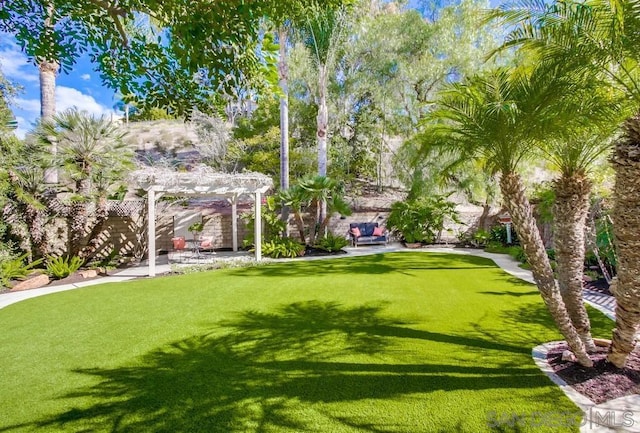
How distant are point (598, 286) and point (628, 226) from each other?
6.11 m

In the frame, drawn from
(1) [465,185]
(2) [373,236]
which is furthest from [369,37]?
(2) [373,236]

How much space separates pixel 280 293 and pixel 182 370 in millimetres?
3617

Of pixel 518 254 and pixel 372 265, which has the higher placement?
pixel 518 254

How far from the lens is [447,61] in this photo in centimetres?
1739

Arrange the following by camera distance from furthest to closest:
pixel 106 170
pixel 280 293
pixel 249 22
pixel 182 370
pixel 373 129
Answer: pixel 373 129, pixel 106 170, pixel 280 293, pixel 182 370, pixel 249 22

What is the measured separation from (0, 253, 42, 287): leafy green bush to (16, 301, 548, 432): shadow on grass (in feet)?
22.5

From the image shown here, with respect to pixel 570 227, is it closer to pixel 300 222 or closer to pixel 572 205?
pixel 572 205

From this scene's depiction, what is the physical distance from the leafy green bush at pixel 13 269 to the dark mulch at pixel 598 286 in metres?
14.4

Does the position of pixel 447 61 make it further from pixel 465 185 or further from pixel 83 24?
pixel 83 24

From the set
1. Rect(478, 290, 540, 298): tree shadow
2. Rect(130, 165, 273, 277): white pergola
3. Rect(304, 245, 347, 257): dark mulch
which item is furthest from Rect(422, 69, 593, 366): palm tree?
Rect(304, 245, 347, 257): dark mulch

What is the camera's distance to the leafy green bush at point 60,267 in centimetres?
920

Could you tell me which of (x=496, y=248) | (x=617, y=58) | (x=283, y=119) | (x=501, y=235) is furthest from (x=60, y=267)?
(x=501, y=235)

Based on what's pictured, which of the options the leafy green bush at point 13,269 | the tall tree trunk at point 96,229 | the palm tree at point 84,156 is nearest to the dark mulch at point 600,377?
the leafy green bush at point 13,269

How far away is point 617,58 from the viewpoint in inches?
126
